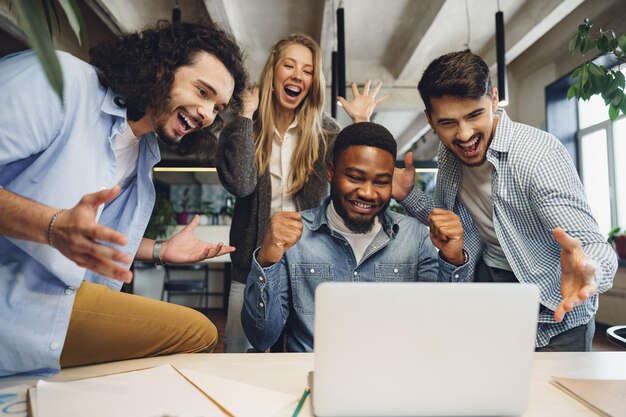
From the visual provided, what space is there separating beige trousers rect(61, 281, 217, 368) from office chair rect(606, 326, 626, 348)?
1.15m

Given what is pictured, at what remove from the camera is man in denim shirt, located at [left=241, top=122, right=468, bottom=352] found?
1.44 meters

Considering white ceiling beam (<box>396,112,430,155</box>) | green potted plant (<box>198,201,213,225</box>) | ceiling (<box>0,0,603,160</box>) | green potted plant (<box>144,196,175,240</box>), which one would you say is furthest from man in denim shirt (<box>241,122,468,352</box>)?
white ceiling beam (<box>396,112,430,155</box>)

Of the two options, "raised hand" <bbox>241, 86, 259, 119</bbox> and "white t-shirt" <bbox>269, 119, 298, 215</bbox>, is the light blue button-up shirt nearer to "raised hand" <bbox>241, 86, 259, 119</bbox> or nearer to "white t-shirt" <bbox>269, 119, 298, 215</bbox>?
"raised hand" <bbox>241, 86, 259, 119</bbox>

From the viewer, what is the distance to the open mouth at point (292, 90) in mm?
1867

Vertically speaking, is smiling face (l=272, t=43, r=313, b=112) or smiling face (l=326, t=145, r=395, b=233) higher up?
smiling face (l=272, t=43, r=313, b=112)

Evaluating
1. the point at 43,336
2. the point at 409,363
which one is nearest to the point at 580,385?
the point at 409,363

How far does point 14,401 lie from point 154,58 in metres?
0.98

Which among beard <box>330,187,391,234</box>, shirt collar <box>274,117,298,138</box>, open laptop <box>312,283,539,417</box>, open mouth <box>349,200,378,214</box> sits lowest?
open laptop <box>312,283,539,417</box>

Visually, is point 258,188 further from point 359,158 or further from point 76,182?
→ point 76,182

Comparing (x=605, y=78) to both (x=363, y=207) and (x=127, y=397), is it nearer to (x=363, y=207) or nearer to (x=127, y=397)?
(x=363, y=207)

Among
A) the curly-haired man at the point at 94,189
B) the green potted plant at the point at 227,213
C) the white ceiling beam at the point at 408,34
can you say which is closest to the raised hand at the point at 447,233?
the curly-haired man at the point at 94,189

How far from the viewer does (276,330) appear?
1.41 metres

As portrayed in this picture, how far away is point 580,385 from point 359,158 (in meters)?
0.92

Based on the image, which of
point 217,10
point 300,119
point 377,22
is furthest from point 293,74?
point 377,22
